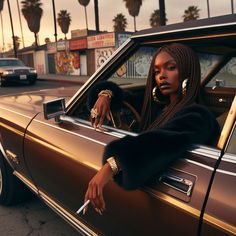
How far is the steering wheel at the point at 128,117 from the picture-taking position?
97.7 inches

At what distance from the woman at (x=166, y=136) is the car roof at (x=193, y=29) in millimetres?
84

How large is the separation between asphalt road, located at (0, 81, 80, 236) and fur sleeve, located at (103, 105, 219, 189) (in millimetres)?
1705

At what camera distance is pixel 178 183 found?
55.3 inches

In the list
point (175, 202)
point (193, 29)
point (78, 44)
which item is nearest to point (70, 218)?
point (175, 202)

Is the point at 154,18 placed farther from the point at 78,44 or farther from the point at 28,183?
the point at 28,183

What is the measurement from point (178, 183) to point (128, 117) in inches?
50.9

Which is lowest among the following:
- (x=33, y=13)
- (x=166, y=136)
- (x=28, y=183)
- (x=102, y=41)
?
(x=28, y=183)

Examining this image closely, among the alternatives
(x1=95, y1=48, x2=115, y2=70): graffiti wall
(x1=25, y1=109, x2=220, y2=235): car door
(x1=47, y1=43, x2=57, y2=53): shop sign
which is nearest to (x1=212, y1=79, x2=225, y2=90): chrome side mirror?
(x1=25, y1=109, x2=220, y2=235): car door

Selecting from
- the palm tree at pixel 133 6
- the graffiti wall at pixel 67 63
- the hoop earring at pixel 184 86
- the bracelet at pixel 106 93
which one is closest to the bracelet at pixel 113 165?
the hoop earring at pixel 184 86

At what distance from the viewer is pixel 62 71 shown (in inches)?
1184

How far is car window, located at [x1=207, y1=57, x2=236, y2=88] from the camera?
283 centimetres

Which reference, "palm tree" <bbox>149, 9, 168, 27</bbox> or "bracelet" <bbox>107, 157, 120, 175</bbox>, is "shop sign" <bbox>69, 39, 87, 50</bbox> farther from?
"palm tree" <bbox>149, 9, 168, 27</bbox>

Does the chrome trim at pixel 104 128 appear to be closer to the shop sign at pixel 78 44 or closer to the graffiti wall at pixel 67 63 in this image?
the shop sign at pixel 78 44

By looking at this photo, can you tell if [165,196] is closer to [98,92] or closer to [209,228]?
[209,228]
